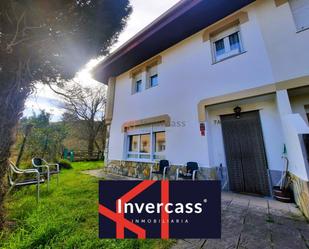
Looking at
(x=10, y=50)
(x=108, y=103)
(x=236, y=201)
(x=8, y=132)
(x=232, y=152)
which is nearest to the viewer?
(x=8, y=132)

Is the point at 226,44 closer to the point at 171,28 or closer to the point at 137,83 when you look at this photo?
the point at 171,28

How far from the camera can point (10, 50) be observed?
2570 millimetres

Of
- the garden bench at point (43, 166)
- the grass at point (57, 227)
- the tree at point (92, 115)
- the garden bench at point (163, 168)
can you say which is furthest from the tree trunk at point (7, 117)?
the tree at point (92, 115)

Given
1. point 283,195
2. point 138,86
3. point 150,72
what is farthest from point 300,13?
point 138,86

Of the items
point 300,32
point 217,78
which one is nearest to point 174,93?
point 217,78

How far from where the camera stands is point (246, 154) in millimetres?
4148

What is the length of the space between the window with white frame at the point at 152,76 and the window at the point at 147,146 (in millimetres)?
2161

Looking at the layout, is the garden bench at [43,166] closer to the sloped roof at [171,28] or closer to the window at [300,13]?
the sloped roof at [171,28]

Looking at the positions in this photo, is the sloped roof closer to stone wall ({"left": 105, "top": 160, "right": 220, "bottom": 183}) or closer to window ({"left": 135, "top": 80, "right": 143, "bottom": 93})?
window ({"left": 135, "top": 80, "right": 143, "bottom": 93})

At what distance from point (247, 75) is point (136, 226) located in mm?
4408

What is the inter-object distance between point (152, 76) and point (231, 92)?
12.3 ft

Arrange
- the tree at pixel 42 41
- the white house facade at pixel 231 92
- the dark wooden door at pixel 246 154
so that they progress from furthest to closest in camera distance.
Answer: the dark wooden door at pixel 246 154, the white house facade at pixel 231 92, the tree at pixel 42 41

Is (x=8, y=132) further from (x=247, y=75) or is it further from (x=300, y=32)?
(x=300, y=32)

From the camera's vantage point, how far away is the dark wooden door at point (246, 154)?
3.93 meters
